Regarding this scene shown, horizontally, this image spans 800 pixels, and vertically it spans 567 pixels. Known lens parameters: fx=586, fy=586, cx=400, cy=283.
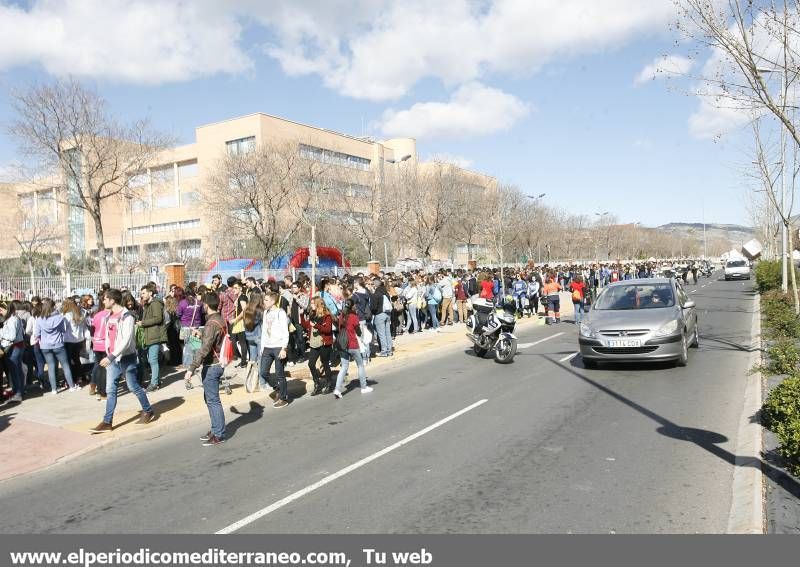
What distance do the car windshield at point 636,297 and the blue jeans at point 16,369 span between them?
35.4ft

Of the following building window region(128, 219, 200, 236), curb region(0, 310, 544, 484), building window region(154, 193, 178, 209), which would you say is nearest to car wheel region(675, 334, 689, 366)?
curb region(0, 310, 544, 484)

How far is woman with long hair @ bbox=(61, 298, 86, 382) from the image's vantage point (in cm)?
1071

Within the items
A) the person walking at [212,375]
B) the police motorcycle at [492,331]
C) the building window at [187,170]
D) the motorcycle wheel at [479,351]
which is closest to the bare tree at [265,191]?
the motorcycle wheel at [479,351]

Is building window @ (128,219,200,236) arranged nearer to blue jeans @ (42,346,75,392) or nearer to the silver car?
blue jeans @ (42,346,75,392)

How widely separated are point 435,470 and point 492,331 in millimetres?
7361

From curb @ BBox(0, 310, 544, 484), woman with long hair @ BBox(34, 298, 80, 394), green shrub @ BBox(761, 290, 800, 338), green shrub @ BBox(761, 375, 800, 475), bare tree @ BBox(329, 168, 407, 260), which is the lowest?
curb @ BBox(0, 310, 544, 484)

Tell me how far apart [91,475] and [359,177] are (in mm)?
34752

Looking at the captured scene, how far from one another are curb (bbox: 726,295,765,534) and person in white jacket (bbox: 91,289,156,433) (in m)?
7.03

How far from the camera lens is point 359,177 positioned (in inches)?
1570

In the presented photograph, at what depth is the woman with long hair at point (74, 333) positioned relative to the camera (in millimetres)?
10711

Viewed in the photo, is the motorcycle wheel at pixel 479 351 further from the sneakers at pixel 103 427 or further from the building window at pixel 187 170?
the building window at pixel 187 170

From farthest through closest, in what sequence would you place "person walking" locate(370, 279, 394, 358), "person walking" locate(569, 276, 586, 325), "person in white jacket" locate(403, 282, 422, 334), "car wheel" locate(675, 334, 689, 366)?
"person in white jacket" locate(403, 282, 422, 334), "person walking" locate(569, 276, 586, 325), "person walking" locate(370, 279, 394, 358), "car wheel" locate(675, 334, 689, 366)
